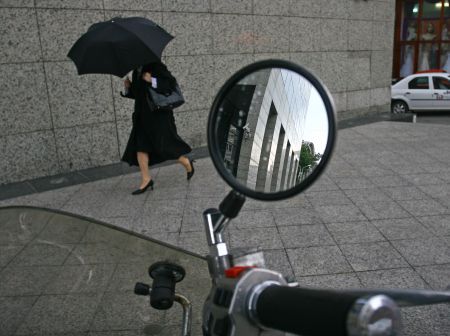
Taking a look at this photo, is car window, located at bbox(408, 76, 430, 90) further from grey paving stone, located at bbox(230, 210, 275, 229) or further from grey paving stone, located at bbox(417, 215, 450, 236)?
grey paving stone, located at bbox(230, 210, 275, 229)

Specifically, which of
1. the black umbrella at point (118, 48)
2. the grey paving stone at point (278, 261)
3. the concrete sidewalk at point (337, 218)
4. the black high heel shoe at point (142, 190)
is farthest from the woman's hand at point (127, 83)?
the grey paving stone at point (278, 261)

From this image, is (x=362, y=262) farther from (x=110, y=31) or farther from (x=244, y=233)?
(x=110, y=31)

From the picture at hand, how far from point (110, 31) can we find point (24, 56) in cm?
193

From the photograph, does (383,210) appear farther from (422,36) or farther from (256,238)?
(422,36)

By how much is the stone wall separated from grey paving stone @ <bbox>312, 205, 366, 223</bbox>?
3811 millimetres

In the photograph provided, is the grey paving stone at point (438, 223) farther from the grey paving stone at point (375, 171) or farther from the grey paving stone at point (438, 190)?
the grey paving stone at point (375, 171)

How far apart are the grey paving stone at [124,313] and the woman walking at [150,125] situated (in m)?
3.99

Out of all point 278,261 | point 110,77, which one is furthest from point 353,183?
point 110,77

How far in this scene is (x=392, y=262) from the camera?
379 cm

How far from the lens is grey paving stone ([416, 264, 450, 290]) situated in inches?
134

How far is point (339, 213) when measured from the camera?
5.09 m

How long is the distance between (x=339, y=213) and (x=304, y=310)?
4405mm

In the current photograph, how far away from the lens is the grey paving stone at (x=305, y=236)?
4.26 metres

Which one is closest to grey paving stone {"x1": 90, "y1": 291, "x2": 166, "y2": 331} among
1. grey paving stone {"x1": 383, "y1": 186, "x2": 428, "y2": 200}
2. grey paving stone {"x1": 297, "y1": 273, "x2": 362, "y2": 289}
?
grey paving stone {"x1": 297, "y1": 273, "x2": 362, "y2": 289}
